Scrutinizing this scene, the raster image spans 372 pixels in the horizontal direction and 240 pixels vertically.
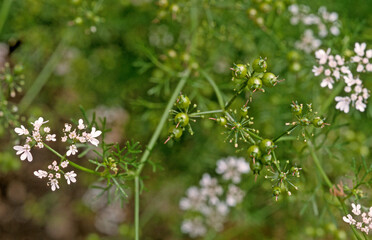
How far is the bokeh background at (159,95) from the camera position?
4187 millimetres

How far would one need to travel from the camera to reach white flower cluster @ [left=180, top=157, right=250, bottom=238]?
450cm

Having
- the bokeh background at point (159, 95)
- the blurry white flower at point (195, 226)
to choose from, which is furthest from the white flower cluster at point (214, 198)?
the bokeh background at point (159, 95)

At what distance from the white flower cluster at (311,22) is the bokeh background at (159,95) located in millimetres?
104

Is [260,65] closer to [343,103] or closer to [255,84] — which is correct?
[255,84]

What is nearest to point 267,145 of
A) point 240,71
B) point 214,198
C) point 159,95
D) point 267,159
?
point 267,159

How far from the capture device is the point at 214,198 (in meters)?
4.50

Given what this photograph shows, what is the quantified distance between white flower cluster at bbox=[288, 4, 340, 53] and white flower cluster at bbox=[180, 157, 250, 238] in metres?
1.55

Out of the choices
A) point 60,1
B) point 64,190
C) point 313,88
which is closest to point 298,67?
point 313,88

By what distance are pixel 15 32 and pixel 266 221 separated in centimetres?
435

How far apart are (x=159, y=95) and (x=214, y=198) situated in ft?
5.60

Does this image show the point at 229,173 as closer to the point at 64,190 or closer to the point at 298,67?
the point at 298,67

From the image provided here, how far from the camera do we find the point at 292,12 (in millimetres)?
4605

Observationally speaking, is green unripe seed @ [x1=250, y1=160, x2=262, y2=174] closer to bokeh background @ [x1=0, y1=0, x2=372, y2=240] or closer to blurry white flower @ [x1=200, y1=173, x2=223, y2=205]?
bokeh background @ [x1=0, y1=0, x2=372, y2=240]

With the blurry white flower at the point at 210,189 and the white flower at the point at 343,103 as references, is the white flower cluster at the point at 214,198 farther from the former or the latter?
the white flower at the point at 343,103
